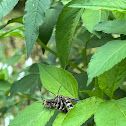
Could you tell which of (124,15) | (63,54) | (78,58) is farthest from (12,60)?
(124,15)

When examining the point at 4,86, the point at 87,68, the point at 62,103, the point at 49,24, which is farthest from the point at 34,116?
the point at 4,86

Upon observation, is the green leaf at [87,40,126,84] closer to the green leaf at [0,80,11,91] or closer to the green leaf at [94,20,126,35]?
the green leaf at [94,20,126,35]

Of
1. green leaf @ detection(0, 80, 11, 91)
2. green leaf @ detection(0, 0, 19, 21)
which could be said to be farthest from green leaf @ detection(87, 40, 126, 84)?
green leaf @ detection(0, 80, 11, 91)

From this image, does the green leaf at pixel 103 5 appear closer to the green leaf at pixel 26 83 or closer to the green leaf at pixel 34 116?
the green leaf at pixel 34 116

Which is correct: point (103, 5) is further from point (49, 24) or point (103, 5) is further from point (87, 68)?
point (49, 24)

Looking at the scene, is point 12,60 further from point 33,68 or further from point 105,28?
point 105,28
